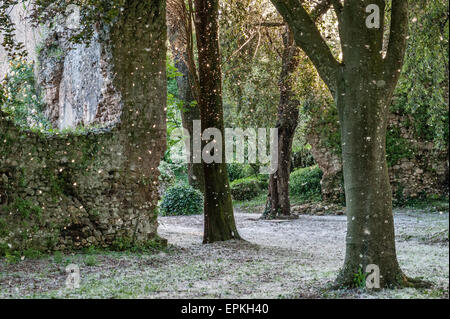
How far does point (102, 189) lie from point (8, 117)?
7.11 feet

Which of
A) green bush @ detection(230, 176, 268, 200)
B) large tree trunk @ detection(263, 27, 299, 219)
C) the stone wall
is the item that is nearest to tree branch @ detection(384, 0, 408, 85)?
the stone wall

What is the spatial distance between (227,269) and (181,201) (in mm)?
11170

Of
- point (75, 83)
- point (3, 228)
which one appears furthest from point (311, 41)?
point (75, 83)

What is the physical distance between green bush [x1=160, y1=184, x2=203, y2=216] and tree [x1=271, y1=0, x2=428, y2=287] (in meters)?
13.5

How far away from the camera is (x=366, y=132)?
580cm

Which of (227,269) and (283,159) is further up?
(283,159)

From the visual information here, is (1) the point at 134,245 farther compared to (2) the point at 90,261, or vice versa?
(1) the point at 134,245

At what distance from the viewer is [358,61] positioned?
5.90 meters

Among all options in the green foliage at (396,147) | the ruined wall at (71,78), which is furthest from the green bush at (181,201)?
the green foliage at (396,147)

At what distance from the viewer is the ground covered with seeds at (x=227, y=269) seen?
6.11 m

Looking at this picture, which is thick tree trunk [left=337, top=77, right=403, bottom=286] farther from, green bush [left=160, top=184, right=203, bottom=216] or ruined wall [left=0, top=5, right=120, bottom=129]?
green bush [left=160, top=184, right=203, bottom=216]

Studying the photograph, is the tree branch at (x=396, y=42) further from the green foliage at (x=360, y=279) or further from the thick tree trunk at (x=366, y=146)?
the green foliage at (x=360, y=279)

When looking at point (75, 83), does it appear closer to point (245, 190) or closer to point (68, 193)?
point (68, 193)

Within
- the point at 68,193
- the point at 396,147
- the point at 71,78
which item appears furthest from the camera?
the point at 396,147
